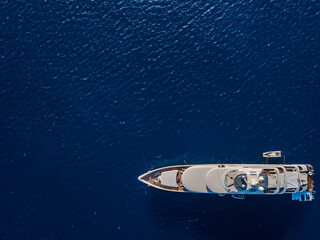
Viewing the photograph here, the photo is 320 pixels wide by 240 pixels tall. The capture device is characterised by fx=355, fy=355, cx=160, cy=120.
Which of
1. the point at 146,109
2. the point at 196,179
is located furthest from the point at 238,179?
the point at 146,109

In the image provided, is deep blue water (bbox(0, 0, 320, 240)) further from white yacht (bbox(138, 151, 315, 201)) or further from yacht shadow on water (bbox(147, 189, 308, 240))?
white yacht (bbox(138, 151, 315, 201))

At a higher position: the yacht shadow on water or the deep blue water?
the deep blue water

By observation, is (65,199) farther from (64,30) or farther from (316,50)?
(316,50)

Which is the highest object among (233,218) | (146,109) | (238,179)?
(146,109)

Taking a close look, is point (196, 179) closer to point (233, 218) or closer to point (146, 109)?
point (233, 218)

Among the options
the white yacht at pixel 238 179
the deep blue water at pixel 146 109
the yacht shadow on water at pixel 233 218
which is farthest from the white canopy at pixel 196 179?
the deep blue water at pixel 146 109

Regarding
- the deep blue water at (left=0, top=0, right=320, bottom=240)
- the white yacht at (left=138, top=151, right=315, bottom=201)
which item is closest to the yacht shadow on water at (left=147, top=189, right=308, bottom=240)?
the deep blue water at (left=0, top=0, right=320, bottom=240)
